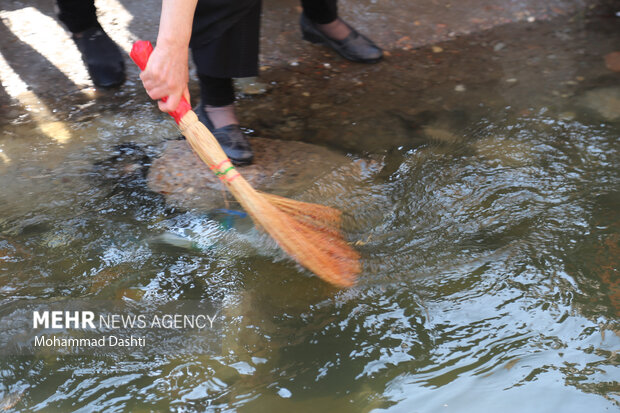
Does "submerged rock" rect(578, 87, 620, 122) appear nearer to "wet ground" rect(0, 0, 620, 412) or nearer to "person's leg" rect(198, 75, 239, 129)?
"wet ground" rect(0, 0, 620, 412)

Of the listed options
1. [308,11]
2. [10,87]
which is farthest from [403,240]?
[10,87]

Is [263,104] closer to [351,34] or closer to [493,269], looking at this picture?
[351,34]

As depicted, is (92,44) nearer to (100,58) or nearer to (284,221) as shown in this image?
(100,58)

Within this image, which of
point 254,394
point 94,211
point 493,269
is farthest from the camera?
point 94,211

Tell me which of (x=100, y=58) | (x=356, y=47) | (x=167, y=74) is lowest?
(x=356, y=47)

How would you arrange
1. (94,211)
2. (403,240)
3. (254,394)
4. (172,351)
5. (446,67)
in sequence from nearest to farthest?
(254,394) < (172,351) < (403,240) < (94,211) < (446,67)

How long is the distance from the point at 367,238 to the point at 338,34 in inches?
61.6

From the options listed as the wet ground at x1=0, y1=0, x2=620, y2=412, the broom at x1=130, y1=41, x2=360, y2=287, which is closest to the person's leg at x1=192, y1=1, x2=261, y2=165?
the wet ground at x1=0, y1=0, x2=620, y2=412

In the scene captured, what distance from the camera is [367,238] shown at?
1981 millimetres

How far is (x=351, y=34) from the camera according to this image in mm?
3139

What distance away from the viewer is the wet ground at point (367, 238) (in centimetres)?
149

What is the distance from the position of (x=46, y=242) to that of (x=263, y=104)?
4.08 feet

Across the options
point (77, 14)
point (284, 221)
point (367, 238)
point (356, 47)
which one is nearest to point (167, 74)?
point (284, 221)

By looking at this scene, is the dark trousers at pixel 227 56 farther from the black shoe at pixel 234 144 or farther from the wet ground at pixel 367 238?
the wet ground at pixel 367 238
